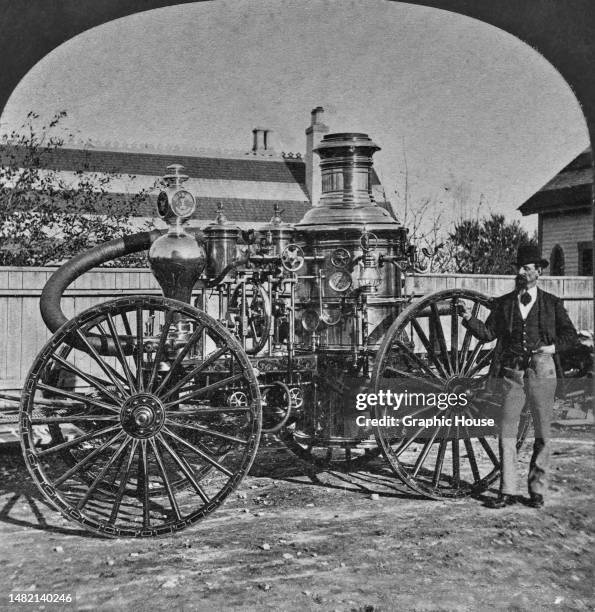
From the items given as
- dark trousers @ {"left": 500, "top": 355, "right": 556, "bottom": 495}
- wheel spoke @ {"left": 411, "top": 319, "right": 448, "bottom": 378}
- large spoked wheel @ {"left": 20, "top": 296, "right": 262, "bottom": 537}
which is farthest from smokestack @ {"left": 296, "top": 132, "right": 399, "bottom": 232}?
dark trousers @ {"left": 500, "top": 355, "right": 556, "bottom": 495}

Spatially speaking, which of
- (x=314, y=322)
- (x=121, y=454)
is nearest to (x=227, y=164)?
(x=314, y=322)

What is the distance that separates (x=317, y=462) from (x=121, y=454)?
5.94 ft

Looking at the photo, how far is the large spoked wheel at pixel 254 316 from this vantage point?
4.32m

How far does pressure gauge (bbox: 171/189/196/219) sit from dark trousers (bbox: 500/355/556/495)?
1917 mm

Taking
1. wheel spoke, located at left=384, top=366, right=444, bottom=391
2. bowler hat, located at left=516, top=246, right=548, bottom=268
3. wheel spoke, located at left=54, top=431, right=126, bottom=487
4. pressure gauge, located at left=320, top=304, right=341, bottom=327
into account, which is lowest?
wheel spoke, located at left=54, top=431, right=126, bottom=487

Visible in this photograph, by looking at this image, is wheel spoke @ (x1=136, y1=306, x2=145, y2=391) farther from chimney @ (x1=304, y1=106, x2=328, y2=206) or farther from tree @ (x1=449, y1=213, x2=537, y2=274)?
tree @ (x1=449, y1=213, x2=537, y2=274)

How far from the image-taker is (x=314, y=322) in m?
4.73

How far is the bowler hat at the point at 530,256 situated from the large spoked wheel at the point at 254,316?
141 cm

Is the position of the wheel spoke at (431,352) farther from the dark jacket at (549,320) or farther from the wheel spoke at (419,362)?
the dark jacket at (549,320)

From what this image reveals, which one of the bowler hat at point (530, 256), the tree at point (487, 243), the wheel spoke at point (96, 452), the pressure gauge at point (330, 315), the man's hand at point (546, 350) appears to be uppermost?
the tree at point (487, 243)

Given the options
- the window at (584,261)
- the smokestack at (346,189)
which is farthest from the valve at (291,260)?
the window at (584,261)

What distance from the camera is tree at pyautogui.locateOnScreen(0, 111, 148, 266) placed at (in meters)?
4.97

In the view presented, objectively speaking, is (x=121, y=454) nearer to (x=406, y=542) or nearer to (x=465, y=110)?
(x=406, y=542)

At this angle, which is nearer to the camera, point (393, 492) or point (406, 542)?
point (406, 542)
